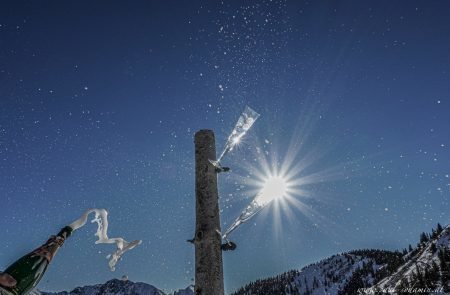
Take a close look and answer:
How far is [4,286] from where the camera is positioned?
123 inches

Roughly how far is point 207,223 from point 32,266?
180 centimetres

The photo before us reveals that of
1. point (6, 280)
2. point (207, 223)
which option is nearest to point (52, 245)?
point (6, 280)

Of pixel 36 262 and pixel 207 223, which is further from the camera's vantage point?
pixel 207 223

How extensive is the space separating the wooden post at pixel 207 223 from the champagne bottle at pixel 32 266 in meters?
1.46

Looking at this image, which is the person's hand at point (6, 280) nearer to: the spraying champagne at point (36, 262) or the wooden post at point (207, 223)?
the spraying champagne at point (36, 262)

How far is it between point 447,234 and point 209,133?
13759cm

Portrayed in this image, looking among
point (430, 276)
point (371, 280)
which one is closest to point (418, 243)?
point (371, 280)

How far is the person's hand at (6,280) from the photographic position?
3135 mm

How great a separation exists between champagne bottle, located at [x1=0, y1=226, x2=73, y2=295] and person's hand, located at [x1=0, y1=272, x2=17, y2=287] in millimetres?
33

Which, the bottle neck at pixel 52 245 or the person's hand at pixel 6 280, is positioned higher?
the bottle neck at pixel 52 245

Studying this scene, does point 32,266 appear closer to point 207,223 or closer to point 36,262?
point 36,262

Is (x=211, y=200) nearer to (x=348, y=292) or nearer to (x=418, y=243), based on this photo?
(x=418, y=243)

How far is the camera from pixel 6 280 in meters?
3.15

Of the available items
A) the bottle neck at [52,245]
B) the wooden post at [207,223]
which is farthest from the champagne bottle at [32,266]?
the wooden post at [207,223]
